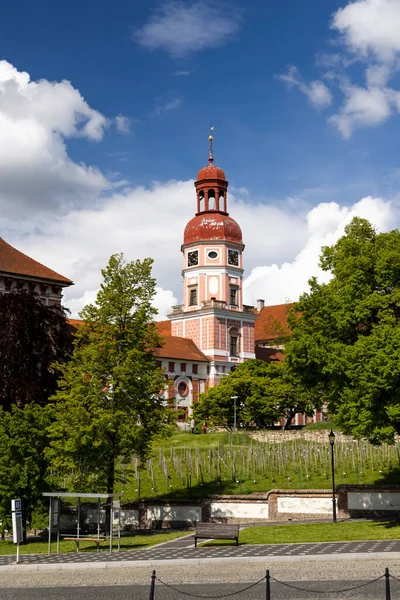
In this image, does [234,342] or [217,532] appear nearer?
[217,532]

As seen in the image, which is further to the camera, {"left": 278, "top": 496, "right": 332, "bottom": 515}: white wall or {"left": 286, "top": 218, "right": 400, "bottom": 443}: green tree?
{"left": 278, "top": 496, "right": 332, "bottom": 515}: white wall

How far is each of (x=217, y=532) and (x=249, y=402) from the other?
45.1 meters

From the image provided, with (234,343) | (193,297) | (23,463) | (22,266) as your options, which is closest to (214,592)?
(23,463)

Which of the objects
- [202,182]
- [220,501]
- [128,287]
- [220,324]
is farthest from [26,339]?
[202,182]

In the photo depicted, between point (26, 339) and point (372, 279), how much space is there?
1969 centimetres

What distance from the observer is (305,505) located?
111 feet

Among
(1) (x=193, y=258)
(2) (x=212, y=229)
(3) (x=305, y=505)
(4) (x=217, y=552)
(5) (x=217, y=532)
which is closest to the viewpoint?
(4) (x=217, y=552)

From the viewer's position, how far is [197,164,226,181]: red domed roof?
312 ft

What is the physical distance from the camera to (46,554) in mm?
26578

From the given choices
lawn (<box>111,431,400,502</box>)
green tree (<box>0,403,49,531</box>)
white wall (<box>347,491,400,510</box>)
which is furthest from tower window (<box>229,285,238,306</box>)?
green tree (<box>0,403,49,531</box>)

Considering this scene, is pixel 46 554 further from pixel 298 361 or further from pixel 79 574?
pixel 298 361

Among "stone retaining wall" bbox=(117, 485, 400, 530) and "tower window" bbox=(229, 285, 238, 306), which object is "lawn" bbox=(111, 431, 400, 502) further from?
"tower window" bbox=(229, 285, 238, 306)

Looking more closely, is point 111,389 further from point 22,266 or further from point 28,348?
point 22,266

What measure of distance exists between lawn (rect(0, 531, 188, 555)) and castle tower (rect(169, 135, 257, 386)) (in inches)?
2317
